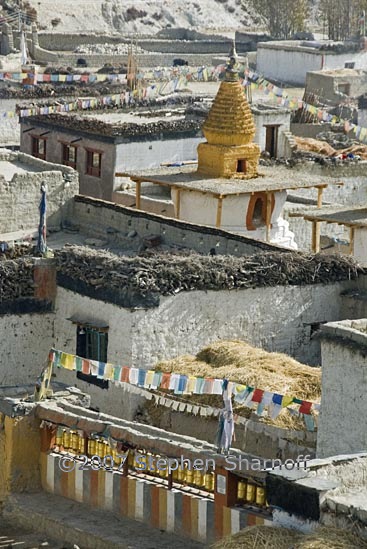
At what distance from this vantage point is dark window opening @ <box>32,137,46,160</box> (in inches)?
2079

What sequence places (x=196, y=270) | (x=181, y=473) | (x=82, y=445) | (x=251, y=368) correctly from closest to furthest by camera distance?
(x=181, y=473), (x=82, y=445), (x=251, y=368), (x=196, y=270)

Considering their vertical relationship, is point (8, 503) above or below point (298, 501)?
below

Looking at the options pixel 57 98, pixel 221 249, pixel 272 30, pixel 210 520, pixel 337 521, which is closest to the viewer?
pixel 337 521

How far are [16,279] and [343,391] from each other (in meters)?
8.73

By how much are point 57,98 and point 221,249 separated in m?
25.5

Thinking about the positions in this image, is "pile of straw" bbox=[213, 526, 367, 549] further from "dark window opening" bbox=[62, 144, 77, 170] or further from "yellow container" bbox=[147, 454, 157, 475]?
"dark window opening" bbox=[62, 144, 77, 170]

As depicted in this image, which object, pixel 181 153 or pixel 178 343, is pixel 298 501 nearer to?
pixel 178 343

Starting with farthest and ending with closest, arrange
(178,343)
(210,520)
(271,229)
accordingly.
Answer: (271,229), (178,343), (210,520)

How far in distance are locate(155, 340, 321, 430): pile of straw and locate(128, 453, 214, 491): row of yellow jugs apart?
127 inches

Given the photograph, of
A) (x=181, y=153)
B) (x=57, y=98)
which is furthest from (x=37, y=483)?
(x=57, y=98)

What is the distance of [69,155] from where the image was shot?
2039 inches

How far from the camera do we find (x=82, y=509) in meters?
30.1

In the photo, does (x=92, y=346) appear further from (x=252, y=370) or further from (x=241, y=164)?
(x=241, y=164)

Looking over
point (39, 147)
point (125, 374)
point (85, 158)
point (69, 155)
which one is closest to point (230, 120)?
point (85, 158)
